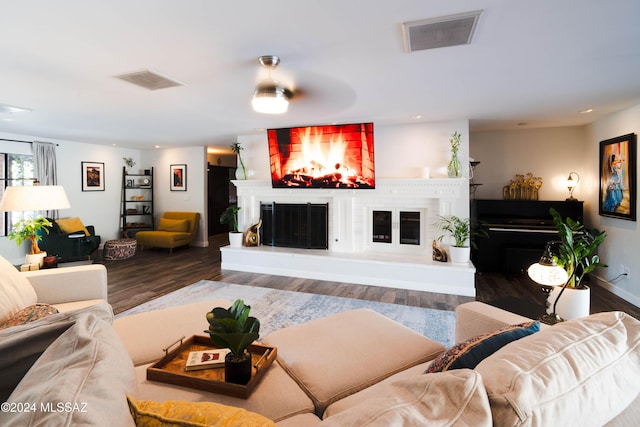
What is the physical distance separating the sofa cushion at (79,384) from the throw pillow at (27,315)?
0.97 metres

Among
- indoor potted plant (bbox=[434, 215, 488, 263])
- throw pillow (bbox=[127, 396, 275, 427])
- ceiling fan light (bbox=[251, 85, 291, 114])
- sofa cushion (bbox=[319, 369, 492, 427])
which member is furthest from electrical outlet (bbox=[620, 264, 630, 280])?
throw pillow (bbox=[127, 396, 275, 427])

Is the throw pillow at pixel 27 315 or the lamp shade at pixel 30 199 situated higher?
the lamp shade at pixel 30 199

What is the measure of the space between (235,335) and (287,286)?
3259mm

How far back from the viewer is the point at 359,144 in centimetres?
467

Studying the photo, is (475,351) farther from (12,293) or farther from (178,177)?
(178,177)

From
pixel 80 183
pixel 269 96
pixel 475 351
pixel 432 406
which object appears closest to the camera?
pixel 432 406

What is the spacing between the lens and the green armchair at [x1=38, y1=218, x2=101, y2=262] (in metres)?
5.42

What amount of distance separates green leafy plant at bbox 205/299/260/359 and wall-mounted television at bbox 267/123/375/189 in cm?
365

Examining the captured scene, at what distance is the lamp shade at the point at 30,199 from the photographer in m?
2.73

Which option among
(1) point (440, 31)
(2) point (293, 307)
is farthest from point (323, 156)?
(1) point (440, 31)

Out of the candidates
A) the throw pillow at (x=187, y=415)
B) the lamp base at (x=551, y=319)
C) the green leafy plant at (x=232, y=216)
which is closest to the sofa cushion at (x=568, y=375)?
the throw pillow at (x=187, y=415)

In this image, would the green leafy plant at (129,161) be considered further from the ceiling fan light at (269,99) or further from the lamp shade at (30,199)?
the ceiling fan light at (269,99)

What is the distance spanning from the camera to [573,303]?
182 centimetres

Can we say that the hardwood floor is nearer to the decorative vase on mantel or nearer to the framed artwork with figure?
the framed artwork with figure
